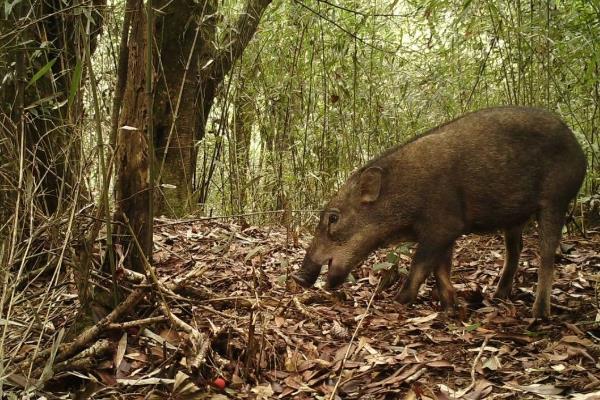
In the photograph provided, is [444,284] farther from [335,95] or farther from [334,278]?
[335,95]

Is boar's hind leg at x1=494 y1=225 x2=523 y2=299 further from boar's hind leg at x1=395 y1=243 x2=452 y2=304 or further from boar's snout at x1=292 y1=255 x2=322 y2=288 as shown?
boar's snout at x1=292 y1=255 x2=322 y2=288

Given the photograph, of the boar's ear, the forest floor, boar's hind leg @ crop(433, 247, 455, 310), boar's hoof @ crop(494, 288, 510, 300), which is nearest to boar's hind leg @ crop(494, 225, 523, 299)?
boar's hoof @ crop(494, 288, 510, 300)

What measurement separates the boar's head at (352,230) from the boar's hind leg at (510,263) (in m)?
1.01

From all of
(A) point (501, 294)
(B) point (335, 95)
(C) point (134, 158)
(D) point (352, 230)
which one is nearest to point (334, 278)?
(D) point (352, 230)

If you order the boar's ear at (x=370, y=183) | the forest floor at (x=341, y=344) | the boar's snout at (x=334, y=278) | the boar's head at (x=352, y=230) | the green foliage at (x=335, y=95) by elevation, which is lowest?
the forest floor at (x=341, y=344)

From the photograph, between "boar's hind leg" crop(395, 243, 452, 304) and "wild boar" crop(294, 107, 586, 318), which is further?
"wild boar" crop(294, 107, 586, 318)

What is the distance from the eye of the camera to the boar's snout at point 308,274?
16.1ft

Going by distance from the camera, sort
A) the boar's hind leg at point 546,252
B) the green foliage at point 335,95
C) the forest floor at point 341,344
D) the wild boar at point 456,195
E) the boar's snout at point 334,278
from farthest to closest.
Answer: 1. the green foliage at point 335,95
2. the boar's snout at point 334,278
3. the wild boar at point 456,195
4. the boar's hind leg at point 546,252
5. the forest floor at point 341,344

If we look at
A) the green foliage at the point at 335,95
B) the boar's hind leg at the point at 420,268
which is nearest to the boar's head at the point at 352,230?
the boar's hind leg at the point at 420,268

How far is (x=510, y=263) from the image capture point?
5281mm

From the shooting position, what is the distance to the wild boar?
495 centimetres

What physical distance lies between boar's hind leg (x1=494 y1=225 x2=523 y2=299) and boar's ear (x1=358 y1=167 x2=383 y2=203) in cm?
116

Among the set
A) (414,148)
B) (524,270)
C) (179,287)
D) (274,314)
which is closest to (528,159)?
(414,148)

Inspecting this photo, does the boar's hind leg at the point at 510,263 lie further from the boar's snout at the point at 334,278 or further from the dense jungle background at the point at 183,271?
the boar's snout at the point at 334,278
